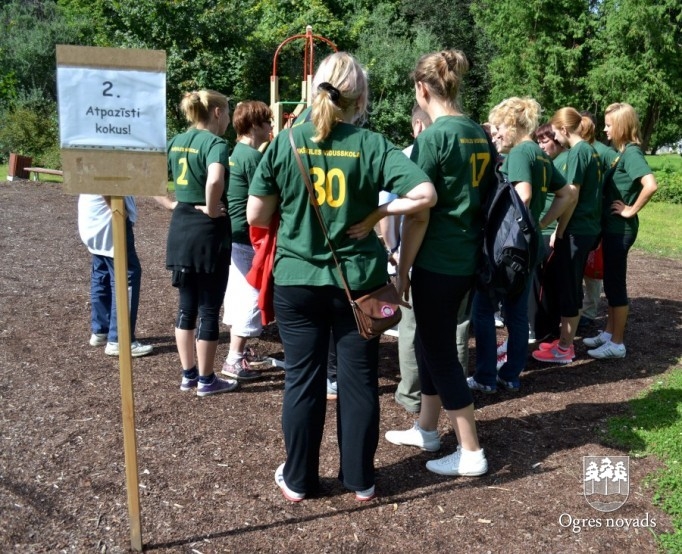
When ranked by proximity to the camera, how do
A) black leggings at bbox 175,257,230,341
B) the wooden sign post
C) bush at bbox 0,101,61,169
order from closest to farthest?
the wooden sign post < black leggings at bbox 175,257,230,341 < bush at bbox 0,101,61,169

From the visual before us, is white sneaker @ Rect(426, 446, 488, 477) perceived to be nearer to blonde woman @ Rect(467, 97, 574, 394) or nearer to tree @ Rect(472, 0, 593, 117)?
blonde woman @ Rect(467, 97, 574, 394)

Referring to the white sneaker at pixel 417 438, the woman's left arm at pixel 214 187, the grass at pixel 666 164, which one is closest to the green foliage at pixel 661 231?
the grass at pixel 666 164

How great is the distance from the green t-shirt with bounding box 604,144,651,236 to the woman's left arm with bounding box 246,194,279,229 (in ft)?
11.5

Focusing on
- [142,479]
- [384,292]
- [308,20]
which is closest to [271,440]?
[142,479]

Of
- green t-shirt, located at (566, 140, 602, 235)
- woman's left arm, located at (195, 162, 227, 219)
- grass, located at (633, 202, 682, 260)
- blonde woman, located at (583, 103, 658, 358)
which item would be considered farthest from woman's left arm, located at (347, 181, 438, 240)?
grass, located at (633, 202, 682, 260)

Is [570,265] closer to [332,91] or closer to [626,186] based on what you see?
[626,186]

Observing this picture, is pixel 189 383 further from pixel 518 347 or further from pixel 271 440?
pixel 518 347

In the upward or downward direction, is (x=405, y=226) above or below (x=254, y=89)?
below

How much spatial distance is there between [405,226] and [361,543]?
145 cm

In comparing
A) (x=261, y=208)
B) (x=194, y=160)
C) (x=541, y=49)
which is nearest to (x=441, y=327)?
(x=261, y=208)

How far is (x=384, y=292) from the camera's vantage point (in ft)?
10.0

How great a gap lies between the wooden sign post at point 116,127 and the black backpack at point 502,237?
1.63 m

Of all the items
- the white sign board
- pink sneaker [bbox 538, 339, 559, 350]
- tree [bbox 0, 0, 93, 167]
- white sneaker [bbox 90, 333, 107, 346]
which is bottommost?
pink sneaker [bbox 538, 339, 559, 350]

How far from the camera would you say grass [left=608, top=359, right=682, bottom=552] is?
10.8 ft
